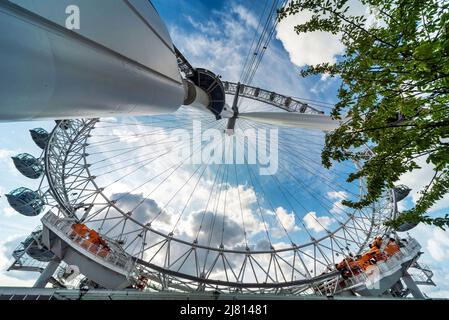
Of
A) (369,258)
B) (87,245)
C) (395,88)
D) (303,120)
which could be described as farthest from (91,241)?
(369,258)

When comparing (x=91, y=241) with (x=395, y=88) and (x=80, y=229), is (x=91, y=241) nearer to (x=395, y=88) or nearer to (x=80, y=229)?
(x=80, y=229)

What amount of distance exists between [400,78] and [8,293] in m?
14.1

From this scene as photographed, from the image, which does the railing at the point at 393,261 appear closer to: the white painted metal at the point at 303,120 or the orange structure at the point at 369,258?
the orange structure at the point at 369,258

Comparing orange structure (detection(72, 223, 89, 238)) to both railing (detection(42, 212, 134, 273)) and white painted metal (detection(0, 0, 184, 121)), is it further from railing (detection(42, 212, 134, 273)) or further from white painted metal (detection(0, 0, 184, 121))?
white painted metal (detection(0, 0, 184, 121))

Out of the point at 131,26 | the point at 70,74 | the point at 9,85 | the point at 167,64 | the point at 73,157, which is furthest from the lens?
the point at 73,157

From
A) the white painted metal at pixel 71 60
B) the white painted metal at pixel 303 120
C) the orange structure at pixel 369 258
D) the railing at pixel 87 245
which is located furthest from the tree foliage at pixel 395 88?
the orange structure at pixel 369 258

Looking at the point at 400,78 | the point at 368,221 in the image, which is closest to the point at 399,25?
the point at 400,78

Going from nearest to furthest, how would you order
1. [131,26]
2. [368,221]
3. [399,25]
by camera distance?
[399,25]
[131,26]
[368,221]

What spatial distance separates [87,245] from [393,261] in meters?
32.6

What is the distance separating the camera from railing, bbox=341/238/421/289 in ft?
75.6

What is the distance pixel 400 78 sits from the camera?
13.9 ft

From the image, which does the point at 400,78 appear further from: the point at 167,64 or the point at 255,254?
the point at 255,254
